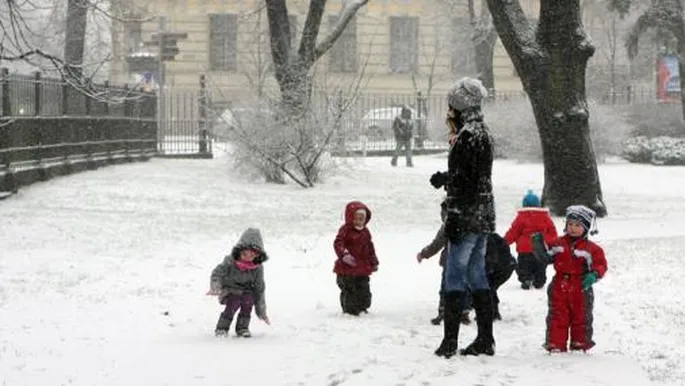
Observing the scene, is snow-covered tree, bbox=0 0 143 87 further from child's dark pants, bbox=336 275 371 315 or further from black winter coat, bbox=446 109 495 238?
black winter coat, bbox=446 109 495 238

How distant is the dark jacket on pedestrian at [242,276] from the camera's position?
716 centimetres

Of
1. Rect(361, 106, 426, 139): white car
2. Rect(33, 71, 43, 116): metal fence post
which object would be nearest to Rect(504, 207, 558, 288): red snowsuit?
Rect(33, 71, 43, 116): metal fence post

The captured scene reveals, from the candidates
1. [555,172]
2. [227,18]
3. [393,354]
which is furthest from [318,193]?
[227,18]

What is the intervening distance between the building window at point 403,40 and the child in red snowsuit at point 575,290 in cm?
4687

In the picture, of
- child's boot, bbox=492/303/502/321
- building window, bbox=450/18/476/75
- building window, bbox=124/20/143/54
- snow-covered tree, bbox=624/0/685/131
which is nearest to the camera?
child's boot, bbox=492/303/502/321

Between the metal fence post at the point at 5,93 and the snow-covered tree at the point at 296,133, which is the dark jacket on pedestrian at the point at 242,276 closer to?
the metal fence post at the point at 5,93

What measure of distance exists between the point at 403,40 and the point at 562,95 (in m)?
39.3

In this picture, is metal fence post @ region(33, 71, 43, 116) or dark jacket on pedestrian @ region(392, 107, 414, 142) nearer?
metal fence post @ region(33, 71, 43, 116)

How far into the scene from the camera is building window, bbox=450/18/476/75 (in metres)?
50.6

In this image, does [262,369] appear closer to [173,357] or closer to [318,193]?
[173,357]

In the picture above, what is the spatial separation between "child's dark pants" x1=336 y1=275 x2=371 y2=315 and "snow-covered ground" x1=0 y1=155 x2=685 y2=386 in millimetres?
181

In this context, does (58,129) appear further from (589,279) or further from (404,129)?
(589,279)

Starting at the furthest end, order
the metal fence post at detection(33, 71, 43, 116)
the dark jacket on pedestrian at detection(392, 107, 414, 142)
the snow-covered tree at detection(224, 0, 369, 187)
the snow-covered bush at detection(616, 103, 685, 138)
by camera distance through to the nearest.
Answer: the snow-covered bush at detection(616, 103, 685, 138) < the dark jacket on pedestrian at detection(392, 107, 414, 142) < the snow-covered tree at detection(224, 0, 369, 187) < the metal fence post at detection(33, 71, 43, 116)

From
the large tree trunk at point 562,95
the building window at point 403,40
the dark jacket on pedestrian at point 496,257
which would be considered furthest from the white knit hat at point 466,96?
the building window at point 403,40
